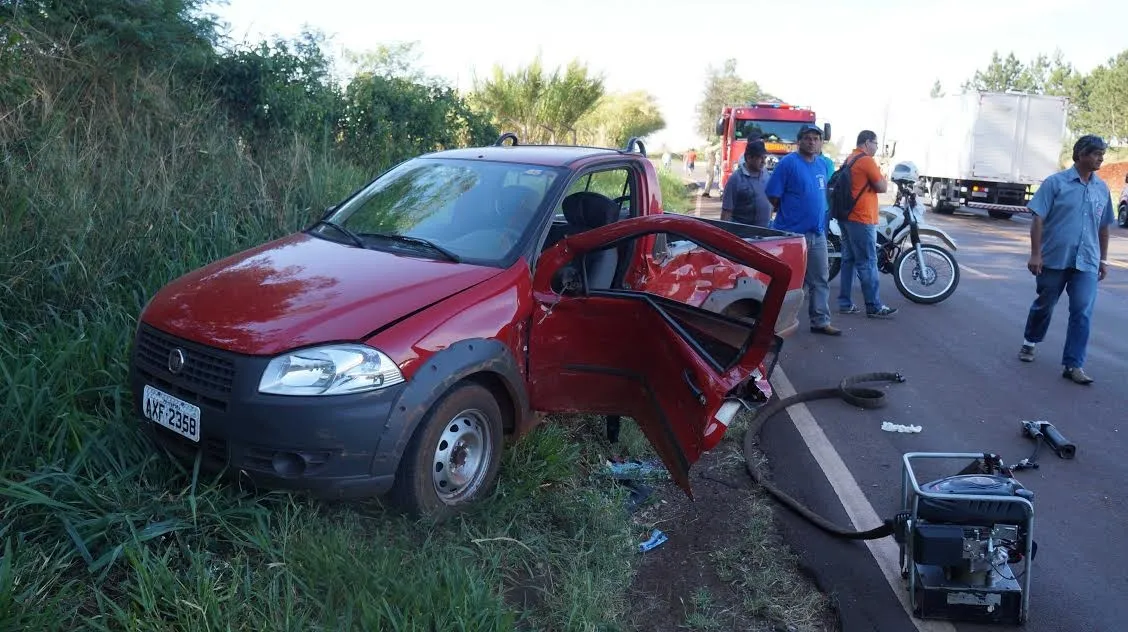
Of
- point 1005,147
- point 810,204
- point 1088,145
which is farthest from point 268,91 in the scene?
Result: point 1005,147

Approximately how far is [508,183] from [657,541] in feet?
6.82

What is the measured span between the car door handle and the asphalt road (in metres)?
0.90

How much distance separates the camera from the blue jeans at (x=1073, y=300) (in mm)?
6445

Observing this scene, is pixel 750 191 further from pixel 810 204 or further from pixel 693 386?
pixel 693 386

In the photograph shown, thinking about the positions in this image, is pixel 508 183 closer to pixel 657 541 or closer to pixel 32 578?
pixel 657 541

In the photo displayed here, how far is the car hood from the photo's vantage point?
133 inches

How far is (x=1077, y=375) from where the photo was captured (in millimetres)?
6527

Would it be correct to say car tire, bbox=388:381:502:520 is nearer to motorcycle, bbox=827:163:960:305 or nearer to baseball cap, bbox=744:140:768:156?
baseball cap, bbox=744:140:768:156

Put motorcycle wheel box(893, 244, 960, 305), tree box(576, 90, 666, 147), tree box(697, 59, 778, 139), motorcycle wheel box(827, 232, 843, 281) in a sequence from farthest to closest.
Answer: tree box(697, 59, 778, 139), tree box(576, 90, 666, 147), motorcycle wheel box(827, 232, 843, 281), motorcycle wheel box(893, 244, 960, 305)

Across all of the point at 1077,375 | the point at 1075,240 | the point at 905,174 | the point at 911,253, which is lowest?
the point at 1077,375

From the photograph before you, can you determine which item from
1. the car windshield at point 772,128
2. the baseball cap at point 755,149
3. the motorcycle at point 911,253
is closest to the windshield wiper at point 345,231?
the baseball cap at point 755,149

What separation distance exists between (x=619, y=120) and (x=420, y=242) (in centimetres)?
3393

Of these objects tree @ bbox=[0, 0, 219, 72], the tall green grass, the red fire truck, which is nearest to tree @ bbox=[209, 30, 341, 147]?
tree @ bbox=[0, 0, 219, 72]

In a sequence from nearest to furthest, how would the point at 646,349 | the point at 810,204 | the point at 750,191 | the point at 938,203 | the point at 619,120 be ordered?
the point at 646,349 → the point at 810,204 → the point at 750,191 → the point at 938,203 → the point at 619,120
